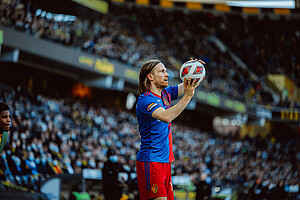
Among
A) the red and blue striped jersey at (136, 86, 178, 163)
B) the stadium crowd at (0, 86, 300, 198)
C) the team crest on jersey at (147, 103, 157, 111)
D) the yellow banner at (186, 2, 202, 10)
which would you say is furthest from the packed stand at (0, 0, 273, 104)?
the team crest on jersey at (147, 103, 157, 111)

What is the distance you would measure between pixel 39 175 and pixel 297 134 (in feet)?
115

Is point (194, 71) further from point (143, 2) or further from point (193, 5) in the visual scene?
point (193, 5)

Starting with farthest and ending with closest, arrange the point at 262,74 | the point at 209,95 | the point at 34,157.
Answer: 1. the point at 262,74
2. the point at 209,95
3. the point at 34,157

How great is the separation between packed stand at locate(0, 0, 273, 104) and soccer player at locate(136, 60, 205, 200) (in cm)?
1293

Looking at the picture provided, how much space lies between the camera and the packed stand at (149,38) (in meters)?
18.0

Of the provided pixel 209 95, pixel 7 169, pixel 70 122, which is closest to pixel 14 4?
pixel 70 122

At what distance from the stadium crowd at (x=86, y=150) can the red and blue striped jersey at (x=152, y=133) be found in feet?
14.7

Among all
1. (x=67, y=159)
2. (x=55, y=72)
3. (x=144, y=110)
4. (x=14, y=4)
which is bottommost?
(x=67, y=159)

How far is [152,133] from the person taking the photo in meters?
3.99

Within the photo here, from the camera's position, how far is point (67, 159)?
40.4 ft

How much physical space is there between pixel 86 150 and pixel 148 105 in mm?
10864

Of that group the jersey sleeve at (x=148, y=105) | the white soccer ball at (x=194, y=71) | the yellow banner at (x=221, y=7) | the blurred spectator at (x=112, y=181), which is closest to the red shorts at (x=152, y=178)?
the jersey sleeve at (x=148, y=105)

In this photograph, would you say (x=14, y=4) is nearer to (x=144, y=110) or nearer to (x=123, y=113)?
(x=123, y=113)

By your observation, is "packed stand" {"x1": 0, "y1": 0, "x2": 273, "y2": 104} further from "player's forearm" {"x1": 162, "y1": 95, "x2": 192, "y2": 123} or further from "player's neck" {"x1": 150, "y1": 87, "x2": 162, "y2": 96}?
"player's forearm" {"x1": 162, "y1": 95, "x2": 192, "y2": 123}
